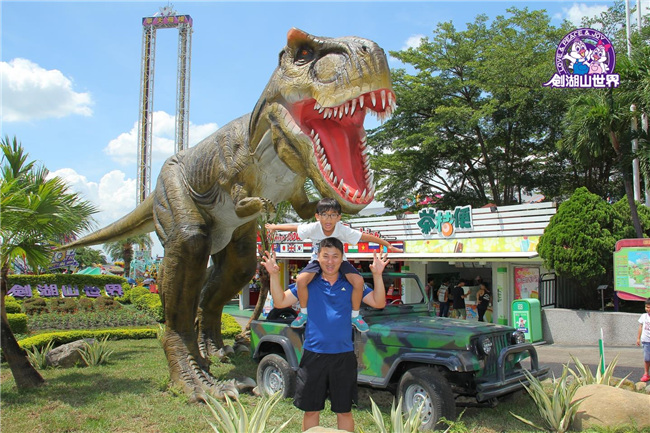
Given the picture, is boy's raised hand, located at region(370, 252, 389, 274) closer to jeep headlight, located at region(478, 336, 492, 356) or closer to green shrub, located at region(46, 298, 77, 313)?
jeep headlight, located at region(478, 336, 492, 356)

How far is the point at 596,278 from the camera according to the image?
11305 millimetres

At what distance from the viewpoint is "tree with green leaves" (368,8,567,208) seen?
18.6m

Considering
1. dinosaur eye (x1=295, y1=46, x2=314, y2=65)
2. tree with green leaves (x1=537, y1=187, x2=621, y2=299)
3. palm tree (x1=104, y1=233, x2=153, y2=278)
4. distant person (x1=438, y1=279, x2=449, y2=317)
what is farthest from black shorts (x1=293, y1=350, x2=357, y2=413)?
palm tree (x1=104, y1=233, x2=153, y2=278)

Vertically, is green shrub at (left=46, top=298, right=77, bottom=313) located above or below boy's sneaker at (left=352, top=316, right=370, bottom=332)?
below

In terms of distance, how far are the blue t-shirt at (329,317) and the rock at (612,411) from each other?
2.53 m

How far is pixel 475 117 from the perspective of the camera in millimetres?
17984

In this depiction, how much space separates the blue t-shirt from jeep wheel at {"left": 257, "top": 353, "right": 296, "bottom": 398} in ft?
7.06

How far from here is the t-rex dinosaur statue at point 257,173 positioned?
4.06 meters

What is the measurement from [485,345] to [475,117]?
14727 millimetres

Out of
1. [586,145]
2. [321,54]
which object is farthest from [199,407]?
[586,145]

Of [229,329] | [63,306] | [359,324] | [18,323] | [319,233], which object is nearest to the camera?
[359,324]

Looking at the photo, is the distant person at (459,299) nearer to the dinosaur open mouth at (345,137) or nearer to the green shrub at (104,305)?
the dinosaur open mouth at (345,137)

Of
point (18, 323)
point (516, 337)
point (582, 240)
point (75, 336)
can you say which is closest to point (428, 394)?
point (516, 337)

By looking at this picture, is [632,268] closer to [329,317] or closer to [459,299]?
[459,299]
